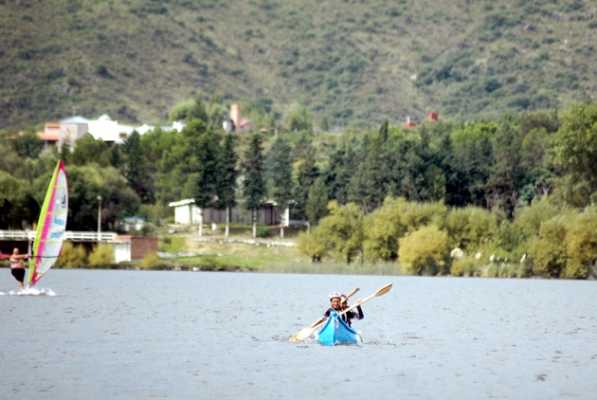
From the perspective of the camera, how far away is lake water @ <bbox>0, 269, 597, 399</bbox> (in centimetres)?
3359

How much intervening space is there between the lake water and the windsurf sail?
8.00 ft

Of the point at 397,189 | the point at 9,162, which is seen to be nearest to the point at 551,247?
the point at 397,189

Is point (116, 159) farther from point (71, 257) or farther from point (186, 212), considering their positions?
point (71, 257)

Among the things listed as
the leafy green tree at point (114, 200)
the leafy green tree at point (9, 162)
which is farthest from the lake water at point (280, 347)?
the leafy green tree at point (9, 162)

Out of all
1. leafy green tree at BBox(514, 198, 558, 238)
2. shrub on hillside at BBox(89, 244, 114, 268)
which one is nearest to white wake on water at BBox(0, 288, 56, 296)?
shrub on hillside at BBox(89, 244, 114, 268)

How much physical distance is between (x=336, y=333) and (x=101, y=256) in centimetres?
6069

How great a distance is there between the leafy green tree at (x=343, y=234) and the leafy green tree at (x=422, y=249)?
23.2 feet

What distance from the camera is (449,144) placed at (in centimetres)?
14062

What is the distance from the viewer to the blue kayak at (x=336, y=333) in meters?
43.1

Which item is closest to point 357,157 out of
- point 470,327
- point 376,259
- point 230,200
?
point 230,200

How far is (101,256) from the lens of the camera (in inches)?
3999

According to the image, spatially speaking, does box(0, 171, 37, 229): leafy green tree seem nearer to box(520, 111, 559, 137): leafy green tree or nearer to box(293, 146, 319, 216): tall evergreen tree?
box(293, 146, 319, 216): tall evergreen tree

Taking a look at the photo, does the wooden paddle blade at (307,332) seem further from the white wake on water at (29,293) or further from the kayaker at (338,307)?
the white wake on water at (29,293)

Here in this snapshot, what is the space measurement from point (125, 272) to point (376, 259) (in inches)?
801
